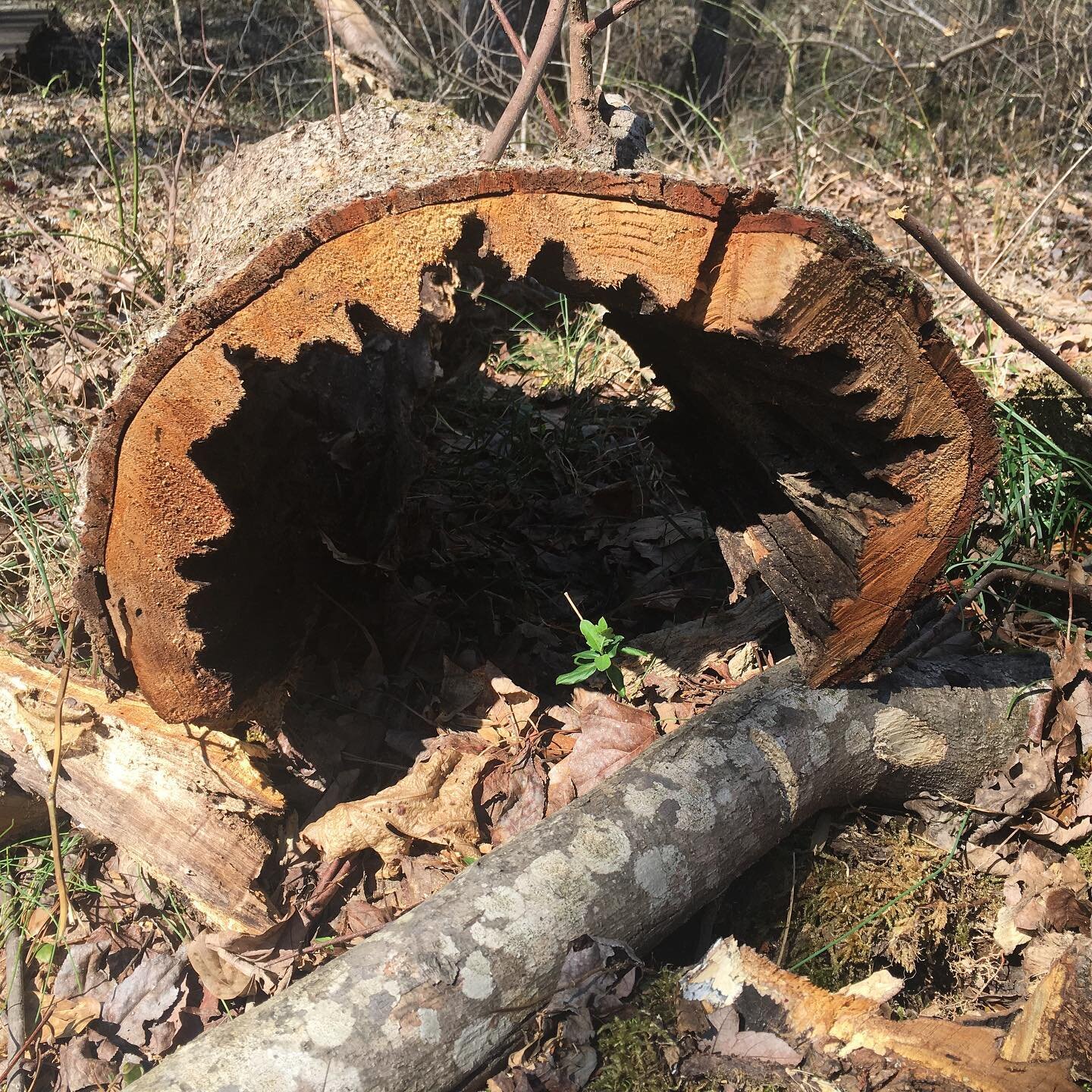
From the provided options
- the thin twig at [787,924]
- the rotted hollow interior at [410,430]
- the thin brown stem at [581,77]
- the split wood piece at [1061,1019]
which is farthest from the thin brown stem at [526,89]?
the split wood piece at [1061,1019]

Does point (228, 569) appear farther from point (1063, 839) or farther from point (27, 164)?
point (27, 164)

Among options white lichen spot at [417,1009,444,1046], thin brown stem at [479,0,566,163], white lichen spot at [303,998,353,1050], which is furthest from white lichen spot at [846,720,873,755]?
thin brown stem at [479,0,566,163]

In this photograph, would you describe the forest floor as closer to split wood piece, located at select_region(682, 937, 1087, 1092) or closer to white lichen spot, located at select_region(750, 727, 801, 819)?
split wood piece, located at select_region(682, 937, 1087, 1092)

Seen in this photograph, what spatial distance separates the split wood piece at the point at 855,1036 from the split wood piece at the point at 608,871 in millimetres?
192

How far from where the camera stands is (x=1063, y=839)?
2.30 m

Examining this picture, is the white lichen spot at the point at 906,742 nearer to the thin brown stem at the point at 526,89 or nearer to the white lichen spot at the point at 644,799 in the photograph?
the white lichen spot at the point at 644,799

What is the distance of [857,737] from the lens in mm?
2340

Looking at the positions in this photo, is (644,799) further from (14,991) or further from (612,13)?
(612,13)

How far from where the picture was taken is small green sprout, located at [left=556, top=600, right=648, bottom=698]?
Result: 2576mm

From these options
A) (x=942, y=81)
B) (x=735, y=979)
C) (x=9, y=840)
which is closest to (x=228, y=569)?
(x=9, y=840)

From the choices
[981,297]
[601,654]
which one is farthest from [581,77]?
[601,654]

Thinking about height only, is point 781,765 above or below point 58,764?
above

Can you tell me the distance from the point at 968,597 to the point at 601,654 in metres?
1.01

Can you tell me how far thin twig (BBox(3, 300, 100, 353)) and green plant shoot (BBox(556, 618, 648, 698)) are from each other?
2326mm
